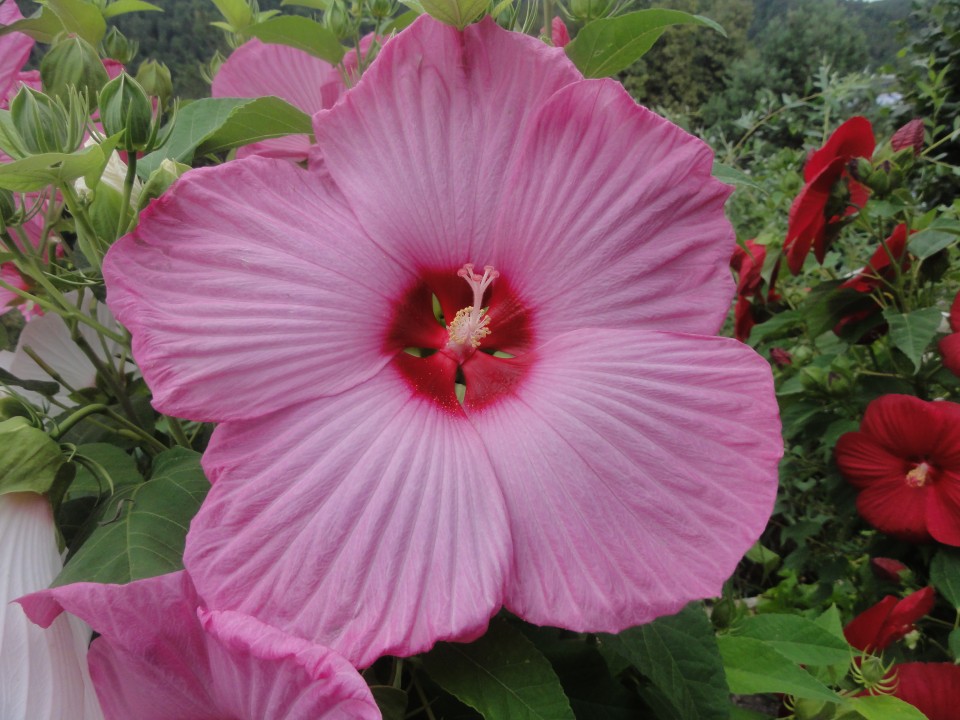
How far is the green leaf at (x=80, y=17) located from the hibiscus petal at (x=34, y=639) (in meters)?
0.36

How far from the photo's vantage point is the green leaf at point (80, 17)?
20.7 inches

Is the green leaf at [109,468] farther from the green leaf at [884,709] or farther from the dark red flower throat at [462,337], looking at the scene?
the green leaf at [884,709]

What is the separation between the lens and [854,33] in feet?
17.3

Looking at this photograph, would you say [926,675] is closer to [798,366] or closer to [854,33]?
[798,366]

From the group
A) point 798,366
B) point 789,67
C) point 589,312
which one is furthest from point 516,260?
point 789,67

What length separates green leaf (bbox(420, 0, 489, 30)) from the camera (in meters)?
0.35

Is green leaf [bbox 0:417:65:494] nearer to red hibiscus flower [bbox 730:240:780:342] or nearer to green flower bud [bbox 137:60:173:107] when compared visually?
green flower bud [bbox 137:60:173:107]

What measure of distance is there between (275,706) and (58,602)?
0.10 m

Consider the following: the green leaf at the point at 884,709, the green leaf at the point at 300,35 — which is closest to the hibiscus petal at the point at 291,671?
the green leaf at the point at 300,35

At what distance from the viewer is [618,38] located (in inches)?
19.5

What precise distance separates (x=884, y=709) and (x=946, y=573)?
38 centimetres

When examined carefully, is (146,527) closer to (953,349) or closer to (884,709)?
(884,709)

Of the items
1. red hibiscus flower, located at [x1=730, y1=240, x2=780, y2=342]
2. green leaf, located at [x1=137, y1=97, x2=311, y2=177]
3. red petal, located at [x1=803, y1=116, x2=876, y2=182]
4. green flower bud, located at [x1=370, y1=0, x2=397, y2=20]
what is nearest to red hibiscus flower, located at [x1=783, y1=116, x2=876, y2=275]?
red petal, located at [x1=803, y1=116, x2=876, y2=182]

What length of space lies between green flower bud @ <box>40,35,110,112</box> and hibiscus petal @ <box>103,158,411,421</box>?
19 cm
